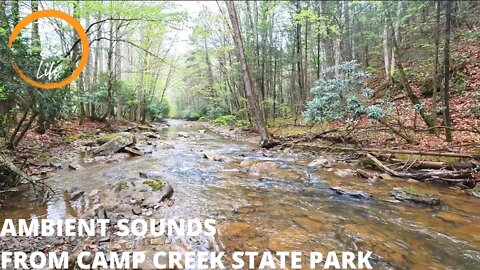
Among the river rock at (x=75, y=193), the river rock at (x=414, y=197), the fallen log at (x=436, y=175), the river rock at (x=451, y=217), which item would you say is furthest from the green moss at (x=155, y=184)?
the fallen log at (x=436, y=175)

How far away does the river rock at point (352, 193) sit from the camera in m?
5.76

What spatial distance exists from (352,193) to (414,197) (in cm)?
110

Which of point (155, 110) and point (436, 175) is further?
point (155, 110)

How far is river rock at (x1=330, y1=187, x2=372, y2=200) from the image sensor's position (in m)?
5.76

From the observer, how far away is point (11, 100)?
7250 mm

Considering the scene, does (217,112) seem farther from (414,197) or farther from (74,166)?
(414,197)

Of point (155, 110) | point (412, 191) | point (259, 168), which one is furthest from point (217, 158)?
point (155, 110)

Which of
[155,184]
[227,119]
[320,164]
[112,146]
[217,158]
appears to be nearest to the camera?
[155,184]

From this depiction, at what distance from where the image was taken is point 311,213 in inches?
193

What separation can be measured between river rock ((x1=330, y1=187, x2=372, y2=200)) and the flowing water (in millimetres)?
178

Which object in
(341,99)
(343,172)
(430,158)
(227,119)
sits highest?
(341,99)

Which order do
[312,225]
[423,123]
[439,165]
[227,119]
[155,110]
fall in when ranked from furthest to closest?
1. [155,110]
2. [227,119]
3. [423,123]
4. [439,165]
5. [312,225]

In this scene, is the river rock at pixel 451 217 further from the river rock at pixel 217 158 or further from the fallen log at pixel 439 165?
the river rock at pixel 217 158

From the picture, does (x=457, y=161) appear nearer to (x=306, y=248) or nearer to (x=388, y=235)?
(x=388, y=235)
